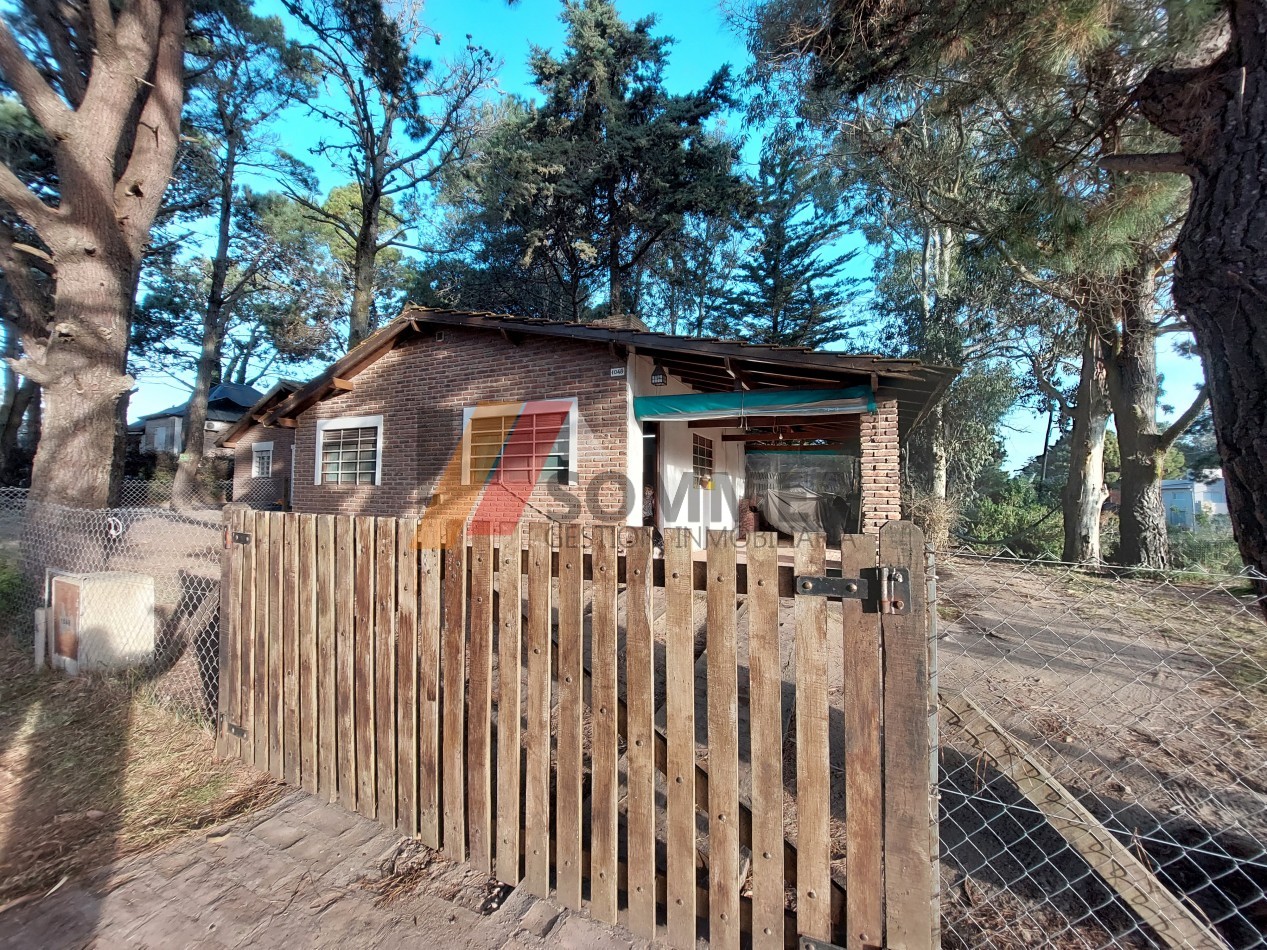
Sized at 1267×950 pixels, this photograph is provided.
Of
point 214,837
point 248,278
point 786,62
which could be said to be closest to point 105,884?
point 214,837

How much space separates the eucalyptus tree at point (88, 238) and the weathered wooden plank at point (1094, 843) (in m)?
7.89

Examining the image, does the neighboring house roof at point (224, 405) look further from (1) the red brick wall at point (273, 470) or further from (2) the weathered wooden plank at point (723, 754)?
(2) the weathered wooden plank at point (723, 754)

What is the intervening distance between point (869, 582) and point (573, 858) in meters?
1.42

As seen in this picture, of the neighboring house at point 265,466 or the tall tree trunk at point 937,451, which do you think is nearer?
the tall tree trunk at point 937,451

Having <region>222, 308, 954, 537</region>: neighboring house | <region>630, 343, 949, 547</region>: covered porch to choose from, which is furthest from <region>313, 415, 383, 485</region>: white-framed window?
<region>630, 343, 949, 547</region>: covered porch

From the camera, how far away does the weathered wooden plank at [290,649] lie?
269cm

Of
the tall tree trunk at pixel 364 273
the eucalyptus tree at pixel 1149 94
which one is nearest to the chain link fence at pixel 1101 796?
the eucalyptus tree at pixel 1149 94

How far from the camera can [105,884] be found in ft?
6.87

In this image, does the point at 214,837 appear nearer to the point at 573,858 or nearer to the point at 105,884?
the point at 105,884

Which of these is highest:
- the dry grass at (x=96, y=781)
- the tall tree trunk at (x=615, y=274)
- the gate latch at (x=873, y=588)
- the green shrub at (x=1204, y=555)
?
the tall tree trunk at (x=615, y=274)

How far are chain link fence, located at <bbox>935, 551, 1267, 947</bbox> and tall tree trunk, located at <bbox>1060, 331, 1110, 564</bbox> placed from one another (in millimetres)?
7267

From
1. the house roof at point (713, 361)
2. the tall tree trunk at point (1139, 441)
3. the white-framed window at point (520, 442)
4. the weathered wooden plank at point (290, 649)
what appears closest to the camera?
the weathered wooden plank at point (290, 649)

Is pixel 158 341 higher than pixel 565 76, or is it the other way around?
pixel 565 76

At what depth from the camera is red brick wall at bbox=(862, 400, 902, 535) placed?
651cm
